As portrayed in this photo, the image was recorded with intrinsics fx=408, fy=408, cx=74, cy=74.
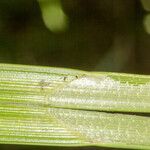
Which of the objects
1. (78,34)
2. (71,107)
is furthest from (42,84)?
(78,34)

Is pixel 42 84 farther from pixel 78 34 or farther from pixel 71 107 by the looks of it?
pixel 78 34

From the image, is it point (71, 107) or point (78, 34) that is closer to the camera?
point (71, 107)

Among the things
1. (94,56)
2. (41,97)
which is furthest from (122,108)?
(94,56)

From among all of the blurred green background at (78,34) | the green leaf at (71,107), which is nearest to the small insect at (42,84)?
the green leaf at (71,107)

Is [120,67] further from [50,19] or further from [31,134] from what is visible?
[31,134]

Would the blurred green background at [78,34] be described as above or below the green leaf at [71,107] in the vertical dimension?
above

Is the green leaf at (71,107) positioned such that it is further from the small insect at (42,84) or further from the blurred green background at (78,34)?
the blurred green background at (78,34)
